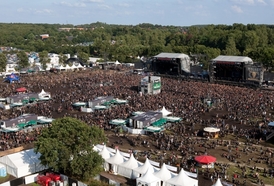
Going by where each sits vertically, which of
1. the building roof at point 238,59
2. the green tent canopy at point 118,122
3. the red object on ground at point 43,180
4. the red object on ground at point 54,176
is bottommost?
the red object on ground at point 43,180

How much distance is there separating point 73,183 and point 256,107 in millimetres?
27789

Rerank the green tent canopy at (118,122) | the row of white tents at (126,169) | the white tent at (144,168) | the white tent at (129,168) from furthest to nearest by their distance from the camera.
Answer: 1. the green tent canopy at (118,122)
2. the white tent at (129,168)
3. the white tent at (144,168)
4. the row of white tents at (126,169)

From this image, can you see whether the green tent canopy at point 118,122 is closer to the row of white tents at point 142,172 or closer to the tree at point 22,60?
the row of white tents at point 142,172

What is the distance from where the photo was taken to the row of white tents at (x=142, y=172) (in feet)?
68.9

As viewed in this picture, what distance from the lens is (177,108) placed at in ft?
137

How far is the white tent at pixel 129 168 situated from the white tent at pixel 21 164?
6.07 metres

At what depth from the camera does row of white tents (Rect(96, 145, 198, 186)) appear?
21016 millimetres

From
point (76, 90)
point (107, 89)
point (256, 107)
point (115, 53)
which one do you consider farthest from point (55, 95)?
point (115, 53)

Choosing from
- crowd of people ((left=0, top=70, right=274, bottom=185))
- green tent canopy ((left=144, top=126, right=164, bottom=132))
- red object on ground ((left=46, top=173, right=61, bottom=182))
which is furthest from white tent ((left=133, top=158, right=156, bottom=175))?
green tent canopy ((left=144, top=126, right=164, bottom=132))

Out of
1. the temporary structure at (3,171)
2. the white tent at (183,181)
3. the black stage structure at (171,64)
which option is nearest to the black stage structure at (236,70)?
the black stage structure at (171,64)

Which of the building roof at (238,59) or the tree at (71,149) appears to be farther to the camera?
the building roof at (238,59)

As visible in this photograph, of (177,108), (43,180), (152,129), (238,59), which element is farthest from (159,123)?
(238,59)

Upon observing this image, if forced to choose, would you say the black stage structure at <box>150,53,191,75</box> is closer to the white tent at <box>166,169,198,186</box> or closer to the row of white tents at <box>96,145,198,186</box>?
the row of white tents at <box>96,145,198,186</box>

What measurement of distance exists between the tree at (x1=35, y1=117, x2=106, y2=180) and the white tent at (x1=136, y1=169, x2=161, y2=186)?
295cm
